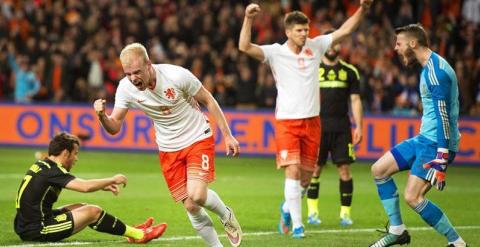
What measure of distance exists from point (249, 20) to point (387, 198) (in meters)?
2.53

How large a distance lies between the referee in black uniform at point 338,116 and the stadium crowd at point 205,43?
30.6 feet

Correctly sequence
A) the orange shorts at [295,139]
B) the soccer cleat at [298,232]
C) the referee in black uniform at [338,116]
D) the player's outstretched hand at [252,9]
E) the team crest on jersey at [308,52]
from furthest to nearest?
the referee in black uniform at [338,116] → the team crest on jersey at [308,52] → the orange shorts at [295,139] → the soccer cleat at [298,232] → the player's outstretched hand at [252,9]

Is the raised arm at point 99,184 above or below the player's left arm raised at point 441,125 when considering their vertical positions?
below

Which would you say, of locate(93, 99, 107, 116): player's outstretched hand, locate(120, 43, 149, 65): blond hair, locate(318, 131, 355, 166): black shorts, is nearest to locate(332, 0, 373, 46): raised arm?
locate(318, 131, 355, 166): black shorts

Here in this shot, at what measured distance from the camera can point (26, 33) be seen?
25750 mm

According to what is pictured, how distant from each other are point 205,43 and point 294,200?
45.3ft

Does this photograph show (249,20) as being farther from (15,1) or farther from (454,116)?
(15,1)

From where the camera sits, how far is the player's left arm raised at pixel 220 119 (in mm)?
9062

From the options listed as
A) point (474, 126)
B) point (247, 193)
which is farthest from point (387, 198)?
point (474, 126)

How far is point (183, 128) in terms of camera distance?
934 cm

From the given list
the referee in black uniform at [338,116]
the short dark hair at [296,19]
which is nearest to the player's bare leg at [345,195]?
the referee in black uniform at [338,116]

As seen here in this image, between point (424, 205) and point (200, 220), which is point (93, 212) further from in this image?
point (424, 205)

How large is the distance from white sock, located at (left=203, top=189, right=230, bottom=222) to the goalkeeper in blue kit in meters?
1.54

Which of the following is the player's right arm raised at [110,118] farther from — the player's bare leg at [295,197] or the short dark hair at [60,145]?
the player's bare leg at [295,197]
